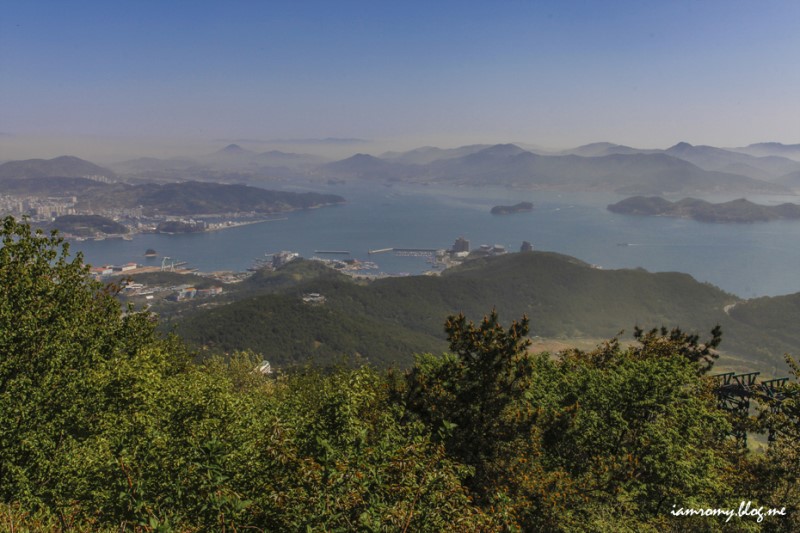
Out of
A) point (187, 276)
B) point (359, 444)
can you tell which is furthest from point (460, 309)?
point (359, 444)

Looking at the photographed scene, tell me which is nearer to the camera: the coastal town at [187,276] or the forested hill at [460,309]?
the forested hill at [460,309]

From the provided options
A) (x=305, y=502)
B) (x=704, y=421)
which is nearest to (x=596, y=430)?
(x=704, y=421)

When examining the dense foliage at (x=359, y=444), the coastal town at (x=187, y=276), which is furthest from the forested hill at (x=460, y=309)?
the dense foliage at (x=359, y=444)

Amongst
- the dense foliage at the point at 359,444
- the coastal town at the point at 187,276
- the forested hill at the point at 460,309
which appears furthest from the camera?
the coastal town at the point at 187,276

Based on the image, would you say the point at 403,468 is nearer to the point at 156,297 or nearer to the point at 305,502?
the point at 305,502

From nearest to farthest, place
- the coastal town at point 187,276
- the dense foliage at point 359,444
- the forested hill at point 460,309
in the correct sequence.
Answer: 1. the dense foliage at point 359,444
2. the forested hill at point 460,309
3. the coastal town at point 187,276

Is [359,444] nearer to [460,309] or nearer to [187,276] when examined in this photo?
[460,309]

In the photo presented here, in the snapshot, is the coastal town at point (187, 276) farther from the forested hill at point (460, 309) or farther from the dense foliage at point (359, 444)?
the dense foliage at point (359, 444)

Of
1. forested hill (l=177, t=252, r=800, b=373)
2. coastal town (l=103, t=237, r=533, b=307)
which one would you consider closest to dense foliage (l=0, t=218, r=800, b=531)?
forested hill (l=177, t=252, r=800, b=373)
